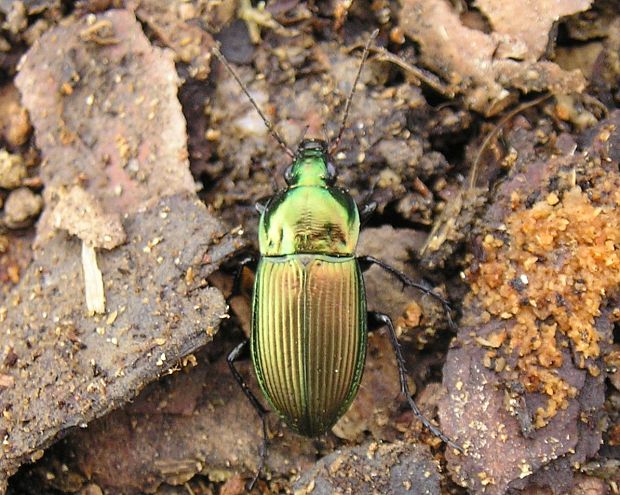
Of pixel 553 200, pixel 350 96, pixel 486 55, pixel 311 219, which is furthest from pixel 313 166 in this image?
pixel 553 200

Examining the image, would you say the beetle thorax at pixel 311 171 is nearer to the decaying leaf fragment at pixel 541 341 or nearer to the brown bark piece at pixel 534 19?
the decaying leaf fragment at pixel 541 341

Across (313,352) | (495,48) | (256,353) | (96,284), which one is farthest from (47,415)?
(495,48)

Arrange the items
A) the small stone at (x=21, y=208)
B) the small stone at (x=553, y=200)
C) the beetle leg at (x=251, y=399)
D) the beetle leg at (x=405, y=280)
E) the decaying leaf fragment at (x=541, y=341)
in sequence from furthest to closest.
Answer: the small stone at (x=21, y=208)
the beetle leg at (x=251, y=399)
the beetle leg at (x=405, y=280)
the small stone at (x=553, y=200)
the decaying leaf fragment at (x=541, y=341)

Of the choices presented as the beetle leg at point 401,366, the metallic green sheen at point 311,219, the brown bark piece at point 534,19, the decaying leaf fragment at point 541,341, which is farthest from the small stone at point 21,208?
the brown bark piece at point 534,19

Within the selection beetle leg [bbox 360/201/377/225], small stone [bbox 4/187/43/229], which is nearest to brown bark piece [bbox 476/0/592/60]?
beetle leg [bbox 360/201/377/225]

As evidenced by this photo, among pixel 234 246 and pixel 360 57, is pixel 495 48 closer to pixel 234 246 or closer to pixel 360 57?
pixel 360 57

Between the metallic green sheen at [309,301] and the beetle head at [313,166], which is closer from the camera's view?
the metallic green sheen at [309,301]
